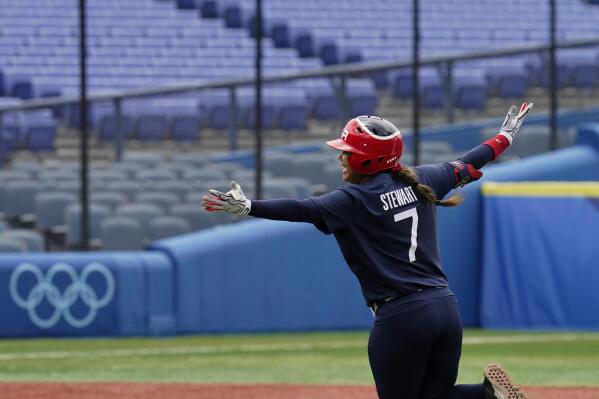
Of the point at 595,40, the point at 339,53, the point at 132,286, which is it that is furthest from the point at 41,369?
the point at 339,53

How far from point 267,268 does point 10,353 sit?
3.06 meters

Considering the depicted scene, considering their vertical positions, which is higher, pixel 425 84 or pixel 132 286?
pixel 425 84

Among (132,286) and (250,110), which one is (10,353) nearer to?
(132,286)

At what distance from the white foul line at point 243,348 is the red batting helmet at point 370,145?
6.69 m

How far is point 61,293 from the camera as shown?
13.0 m

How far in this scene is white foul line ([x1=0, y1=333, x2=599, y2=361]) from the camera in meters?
11.8

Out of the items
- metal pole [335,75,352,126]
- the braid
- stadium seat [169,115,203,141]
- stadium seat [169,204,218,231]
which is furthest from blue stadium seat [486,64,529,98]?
the braid

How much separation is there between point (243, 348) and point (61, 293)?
5.99ft

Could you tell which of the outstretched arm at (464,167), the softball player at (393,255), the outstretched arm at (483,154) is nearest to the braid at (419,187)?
the softball player at (393,255)

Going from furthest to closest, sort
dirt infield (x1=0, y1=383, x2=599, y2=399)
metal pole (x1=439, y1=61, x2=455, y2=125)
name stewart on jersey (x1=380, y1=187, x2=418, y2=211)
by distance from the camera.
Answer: metal pole (x1=439, y1=61, x2=455, y2=125), dirt infield (x1=0, y1=383, x2=599, y2=399), name stewart on jersey (x1=380, y1=187, x2=418, y2=211)

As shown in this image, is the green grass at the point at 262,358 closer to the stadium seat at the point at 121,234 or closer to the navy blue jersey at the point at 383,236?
the stadium seat at the point at 121,234

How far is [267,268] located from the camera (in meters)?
14.1

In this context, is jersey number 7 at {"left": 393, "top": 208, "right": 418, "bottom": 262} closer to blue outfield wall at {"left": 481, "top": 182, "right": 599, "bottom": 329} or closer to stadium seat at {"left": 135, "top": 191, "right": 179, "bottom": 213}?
stadium seat at {"left": 135, "top": 191, "right": 179, "bottom": 213}

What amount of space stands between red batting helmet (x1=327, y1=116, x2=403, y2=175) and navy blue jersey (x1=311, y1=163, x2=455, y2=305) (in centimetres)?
9
